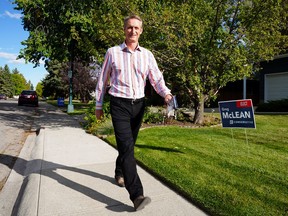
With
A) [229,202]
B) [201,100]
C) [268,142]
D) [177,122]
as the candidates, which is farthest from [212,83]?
[229,202]

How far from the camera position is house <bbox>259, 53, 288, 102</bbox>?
1748 centimetres

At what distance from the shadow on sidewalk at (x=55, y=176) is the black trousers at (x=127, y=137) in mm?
336

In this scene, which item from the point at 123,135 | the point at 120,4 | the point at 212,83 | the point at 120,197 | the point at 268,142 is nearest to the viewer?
the point at 123,135

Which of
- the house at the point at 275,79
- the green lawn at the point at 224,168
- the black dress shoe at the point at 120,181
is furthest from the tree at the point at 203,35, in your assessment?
the house at the point at 275,79

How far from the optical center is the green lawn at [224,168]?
3.48 meters

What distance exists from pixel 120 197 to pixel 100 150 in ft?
9.81

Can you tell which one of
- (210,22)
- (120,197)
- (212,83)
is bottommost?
(120,197)

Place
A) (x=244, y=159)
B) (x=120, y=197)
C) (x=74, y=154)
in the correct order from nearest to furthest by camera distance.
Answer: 1. (x=120, y=197)
2. (x=244, y=159)
3. (x=74, y=154)

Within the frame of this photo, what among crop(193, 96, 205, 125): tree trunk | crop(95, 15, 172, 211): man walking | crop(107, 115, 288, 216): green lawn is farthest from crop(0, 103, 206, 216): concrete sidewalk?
crop(193, 96, 205, 125): tree trunk

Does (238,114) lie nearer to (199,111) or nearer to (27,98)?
(199,111)

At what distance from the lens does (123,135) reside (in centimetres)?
340

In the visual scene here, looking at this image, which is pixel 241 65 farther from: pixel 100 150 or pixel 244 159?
pixel 100 150

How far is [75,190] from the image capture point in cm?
411

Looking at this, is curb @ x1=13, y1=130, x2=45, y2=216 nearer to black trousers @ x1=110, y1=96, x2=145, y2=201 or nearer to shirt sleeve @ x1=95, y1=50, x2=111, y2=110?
black trousers @ x1=110, y1=96, x2=145, y2=201
